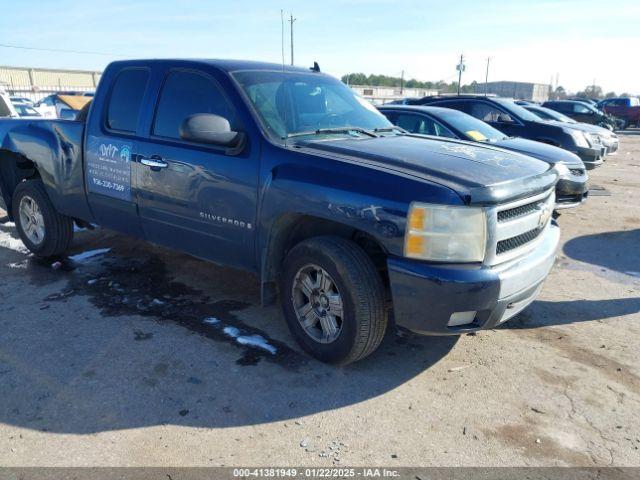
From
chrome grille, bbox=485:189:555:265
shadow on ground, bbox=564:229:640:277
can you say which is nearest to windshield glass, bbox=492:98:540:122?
shadow on ground, bbox=564:229:640:277

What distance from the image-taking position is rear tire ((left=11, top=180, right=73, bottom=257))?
546 cm

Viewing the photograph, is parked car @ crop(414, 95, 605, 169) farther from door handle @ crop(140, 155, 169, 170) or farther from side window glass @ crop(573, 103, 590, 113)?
side window glass @ crop(573, 103, 590, 113)

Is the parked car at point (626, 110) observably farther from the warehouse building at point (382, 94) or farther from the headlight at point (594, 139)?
the headlight at point (594, 139)

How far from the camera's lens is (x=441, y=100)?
35.9ft

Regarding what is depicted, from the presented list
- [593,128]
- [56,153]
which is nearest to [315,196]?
[56,153]

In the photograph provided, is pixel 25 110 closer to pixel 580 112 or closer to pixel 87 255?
pixel 87 255

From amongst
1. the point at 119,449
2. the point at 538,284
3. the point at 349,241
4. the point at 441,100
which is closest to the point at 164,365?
the point at 119,449

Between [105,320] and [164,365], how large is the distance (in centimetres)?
95

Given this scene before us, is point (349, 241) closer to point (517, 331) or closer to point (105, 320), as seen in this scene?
point (517, 331)

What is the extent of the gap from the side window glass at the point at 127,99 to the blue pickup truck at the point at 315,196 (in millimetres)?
14

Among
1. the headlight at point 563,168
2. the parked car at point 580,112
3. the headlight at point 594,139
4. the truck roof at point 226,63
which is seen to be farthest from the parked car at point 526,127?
the parked car at point 580,112

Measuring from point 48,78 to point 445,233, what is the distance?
48200 millimetres

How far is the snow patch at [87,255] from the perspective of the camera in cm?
573

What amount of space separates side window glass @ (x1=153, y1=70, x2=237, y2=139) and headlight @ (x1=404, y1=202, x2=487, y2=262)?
1.70 meters
